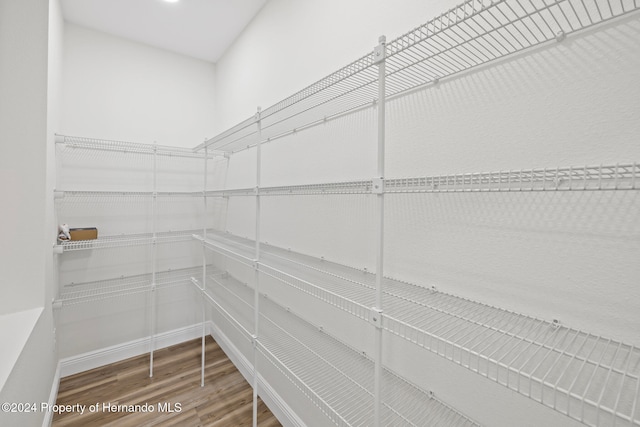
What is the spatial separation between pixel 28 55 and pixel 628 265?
7.69 feet

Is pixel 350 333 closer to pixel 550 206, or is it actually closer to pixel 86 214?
pixel 550 206

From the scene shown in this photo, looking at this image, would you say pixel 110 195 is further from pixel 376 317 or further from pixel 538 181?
pixel 538 181

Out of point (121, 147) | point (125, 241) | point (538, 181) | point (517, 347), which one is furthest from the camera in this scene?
point (121, 147)

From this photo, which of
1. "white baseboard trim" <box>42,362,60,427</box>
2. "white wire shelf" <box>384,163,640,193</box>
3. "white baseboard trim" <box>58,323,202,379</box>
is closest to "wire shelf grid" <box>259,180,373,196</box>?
"white wire shelf" <box>384,163,640,193</box>

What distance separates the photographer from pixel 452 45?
0.88 m

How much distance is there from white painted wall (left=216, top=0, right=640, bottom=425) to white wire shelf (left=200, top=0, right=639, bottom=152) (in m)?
0.04

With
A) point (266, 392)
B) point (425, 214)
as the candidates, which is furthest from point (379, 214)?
point (266, 392)

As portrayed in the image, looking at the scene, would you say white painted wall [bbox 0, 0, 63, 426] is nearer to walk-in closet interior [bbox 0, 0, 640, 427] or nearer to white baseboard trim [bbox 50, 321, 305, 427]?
walk-in closet interior [bbox 0, 0, 640, 427]

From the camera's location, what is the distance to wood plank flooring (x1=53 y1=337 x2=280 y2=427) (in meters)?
1.72

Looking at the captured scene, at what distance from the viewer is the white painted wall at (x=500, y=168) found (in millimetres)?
618

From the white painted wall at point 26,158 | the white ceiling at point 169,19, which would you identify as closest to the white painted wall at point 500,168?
the white ceiling at point 169,19

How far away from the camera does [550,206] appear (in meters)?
0.70

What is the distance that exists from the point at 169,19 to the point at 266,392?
2654mm

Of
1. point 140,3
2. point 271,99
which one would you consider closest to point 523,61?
point 271,99
